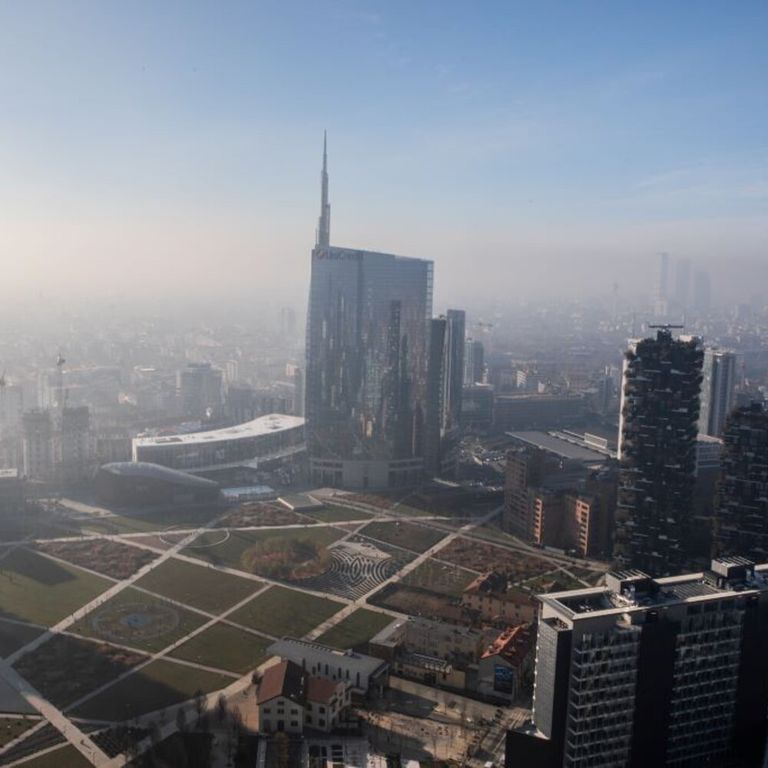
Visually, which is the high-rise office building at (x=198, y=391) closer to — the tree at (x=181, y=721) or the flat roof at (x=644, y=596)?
the tree at (x=181, y=721)

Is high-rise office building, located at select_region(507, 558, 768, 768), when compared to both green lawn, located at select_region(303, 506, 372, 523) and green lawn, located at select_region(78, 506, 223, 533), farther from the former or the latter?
green lawn, located at select_region(78, 506, 223, 533)

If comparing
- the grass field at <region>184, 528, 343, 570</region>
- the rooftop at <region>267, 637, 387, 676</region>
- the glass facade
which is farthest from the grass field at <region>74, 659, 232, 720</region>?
the glass facade

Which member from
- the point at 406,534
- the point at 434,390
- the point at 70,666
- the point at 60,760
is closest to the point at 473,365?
the point at 434,390

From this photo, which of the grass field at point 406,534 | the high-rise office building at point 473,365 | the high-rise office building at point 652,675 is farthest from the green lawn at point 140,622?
the high-rise office building at point 473,365

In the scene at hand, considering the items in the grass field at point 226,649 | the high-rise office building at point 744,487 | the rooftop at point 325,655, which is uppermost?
the high-rise office building at point 744,487

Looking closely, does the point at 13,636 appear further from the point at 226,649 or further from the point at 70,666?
the point at 226,649
